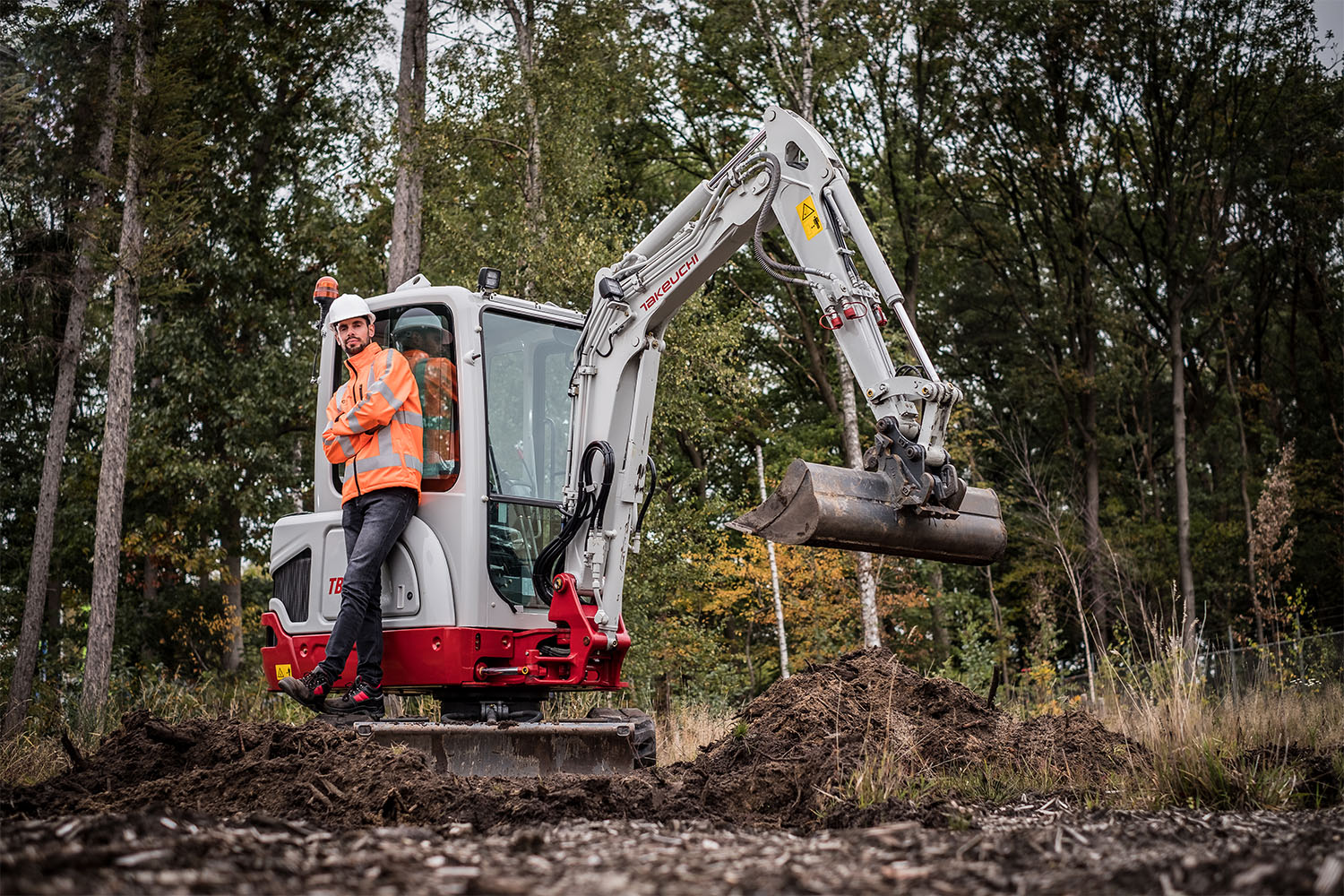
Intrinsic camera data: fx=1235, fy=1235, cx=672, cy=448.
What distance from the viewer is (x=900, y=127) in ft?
76.3

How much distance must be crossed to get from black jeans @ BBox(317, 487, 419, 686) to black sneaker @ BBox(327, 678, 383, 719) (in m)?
0.05

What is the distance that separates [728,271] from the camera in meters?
23.7

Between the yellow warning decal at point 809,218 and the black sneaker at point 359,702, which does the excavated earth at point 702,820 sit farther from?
the yellow warning decal at point 809,218

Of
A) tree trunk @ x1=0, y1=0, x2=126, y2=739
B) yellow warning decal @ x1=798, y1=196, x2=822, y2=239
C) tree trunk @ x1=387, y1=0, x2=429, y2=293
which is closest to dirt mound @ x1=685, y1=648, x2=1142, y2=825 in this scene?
yellow warning decal @ x1=798, y1=196, x2=822, y2=239

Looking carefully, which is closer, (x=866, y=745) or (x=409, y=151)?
(x=866, y=745)

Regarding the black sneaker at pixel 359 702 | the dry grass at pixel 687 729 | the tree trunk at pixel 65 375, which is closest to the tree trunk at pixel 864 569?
the dry grass at pixel 687 729

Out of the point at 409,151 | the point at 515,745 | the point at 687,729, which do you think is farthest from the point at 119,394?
the point at 515,745

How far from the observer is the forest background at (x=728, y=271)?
16.8 metres

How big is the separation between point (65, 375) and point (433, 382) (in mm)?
13993

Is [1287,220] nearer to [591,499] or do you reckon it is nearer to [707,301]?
[707,301]

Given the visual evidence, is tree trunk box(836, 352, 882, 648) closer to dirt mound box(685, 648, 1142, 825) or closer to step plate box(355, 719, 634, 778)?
dirt mound box(685, 648, 1142, 825)

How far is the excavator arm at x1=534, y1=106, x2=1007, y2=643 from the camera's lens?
6.28m

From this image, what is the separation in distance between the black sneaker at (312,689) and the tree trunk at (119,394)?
10110mm

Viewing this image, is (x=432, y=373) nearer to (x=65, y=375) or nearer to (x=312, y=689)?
(x=312, y=689)
